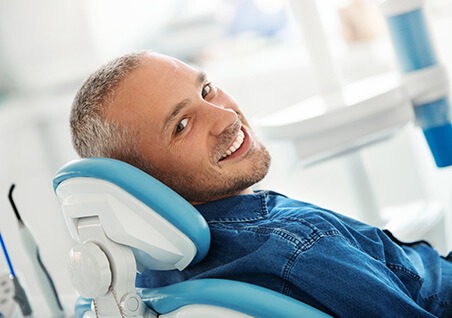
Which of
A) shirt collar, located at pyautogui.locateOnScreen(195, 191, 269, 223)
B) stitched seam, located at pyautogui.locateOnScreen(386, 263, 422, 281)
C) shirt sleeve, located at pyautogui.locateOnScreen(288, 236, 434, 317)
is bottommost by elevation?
stitched seam, located at pyautogui.locateOnScreen(386, 263, 422, 281)

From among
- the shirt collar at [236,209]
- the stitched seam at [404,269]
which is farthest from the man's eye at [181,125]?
the stitched seam at [404,269]

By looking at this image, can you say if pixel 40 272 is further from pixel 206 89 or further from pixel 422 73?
pixel 422 73

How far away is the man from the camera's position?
1.15 meters

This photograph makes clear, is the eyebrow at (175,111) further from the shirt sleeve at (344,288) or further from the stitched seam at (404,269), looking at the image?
the stitched seam at (404,269)

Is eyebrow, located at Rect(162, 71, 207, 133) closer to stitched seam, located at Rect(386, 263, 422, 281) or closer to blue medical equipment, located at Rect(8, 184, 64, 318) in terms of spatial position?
stitched seam, located at Rect(386, 263, 422, 281)

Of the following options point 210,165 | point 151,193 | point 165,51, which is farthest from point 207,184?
point 165,51

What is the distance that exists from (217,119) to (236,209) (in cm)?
15

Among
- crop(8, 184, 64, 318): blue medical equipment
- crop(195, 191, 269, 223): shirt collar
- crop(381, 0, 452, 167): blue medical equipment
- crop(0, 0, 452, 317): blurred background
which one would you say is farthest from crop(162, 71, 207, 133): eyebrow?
crop(0, 0, 452, 317): blurred background

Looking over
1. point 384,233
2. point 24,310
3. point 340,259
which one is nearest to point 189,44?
point 24,310

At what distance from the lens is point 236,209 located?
1.23m

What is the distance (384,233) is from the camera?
1339 millimetres

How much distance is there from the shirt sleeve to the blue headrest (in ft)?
0.48

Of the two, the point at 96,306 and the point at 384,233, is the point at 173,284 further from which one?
the point at 384,233

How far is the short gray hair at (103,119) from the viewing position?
124cm
